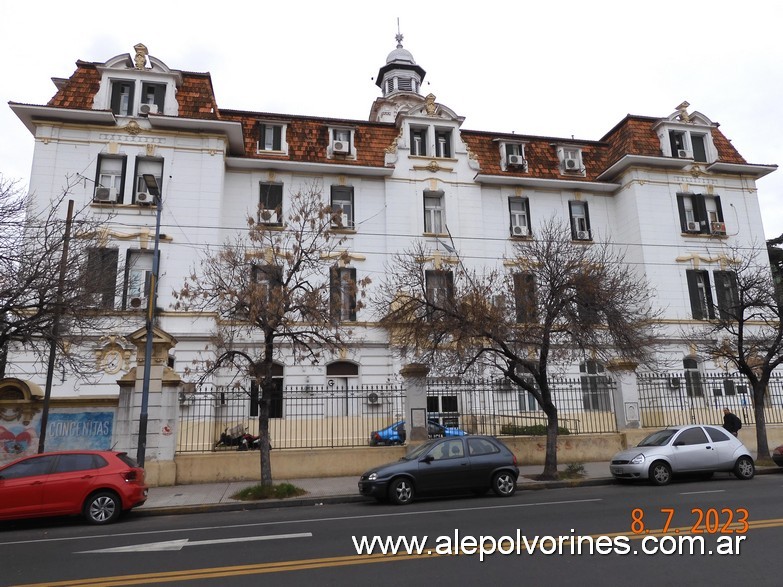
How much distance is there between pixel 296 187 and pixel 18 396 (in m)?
14.4

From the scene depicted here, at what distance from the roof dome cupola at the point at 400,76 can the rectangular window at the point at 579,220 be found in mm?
20019

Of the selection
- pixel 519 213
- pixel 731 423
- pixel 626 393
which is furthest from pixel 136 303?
pixel 731 423

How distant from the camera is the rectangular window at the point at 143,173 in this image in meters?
22.5

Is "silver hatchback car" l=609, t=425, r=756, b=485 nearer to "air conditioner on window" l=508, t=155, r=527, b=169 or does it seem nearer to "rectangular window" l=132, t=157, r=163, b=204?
"air conditioner on window" l=508, t=155, r=527, b=169

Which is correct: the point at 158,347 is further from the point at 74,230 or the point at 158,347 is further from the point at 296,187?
the point at 296,187

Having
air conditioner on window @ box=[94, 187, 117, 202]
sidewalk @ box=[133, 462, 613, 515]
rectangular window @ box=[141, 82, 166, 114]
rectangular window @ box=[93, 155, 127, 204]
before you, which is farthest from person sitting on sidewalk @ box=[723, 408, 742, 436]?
rectangular window @ box=[141, 82, 166, 114]

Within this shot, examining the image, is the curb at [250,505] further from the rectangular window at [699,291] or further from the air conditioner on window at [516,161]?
the air conditioner on window at [516,161]

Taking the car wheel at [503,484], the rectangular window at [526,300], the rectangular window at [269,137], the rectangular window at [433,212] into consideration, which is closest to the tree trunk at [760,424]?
the rectangular window at [526,300]

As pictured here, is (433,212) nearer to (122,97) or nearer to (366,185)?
(366,185)

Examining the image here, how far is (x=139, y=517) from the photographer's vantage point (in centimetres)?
1170

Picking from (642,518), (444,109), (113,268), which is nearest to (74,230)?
(113,268)

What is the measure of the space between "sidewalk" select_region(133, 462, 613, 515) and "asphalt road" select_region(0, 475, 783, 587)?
Result: 0.56 m

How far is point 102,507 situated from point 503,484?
28.1 feet

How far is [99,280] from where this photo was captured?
15.0 m
